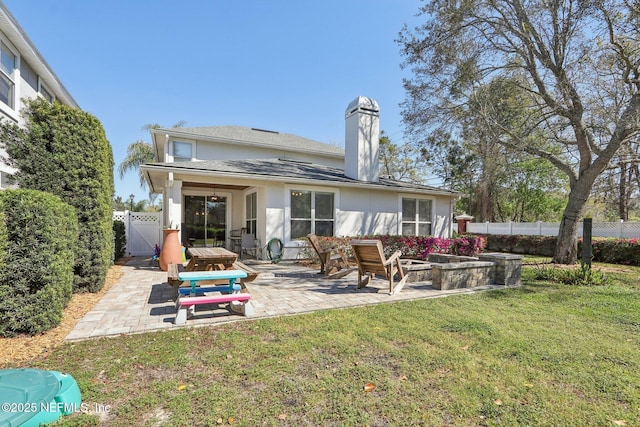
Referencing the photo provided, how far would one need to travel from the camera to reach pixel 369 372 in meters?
2.75

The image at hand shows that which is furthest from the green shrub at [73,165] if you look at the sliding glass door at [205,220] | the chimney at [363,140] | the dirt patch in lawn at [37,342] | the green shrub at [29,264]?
the chimney at [363,140]

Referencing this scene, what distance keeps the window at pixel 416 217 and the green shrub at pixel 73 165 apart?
10.3 m

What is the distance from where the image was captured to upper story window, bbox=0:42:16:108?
735 centimetres

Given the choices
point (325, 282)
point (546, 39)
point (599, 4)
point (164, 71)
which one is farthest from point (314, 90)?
point (325, 282)

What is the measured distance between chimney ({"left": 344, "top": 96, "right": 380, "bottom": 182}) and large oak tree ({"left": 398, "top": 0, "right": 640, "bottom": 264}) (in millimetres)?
1881

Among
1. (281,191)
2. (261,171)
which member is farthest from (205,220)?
(281,191)

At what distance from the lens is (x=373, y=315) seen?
4.41 m

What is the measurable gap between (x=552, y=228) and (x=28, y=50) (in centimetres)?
2286

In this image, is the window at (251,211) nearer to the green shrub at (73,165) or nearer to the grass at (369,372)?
the green shrub at (73,165)

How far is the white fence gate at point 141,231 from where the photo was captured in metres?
Answer: 12.4

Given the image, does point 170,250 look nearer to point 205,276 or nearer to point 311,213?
point 205,276

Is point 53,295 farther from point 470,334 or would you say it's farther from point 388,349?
point 470,334

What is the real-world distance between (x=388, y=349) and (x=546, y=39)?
10.6 meters

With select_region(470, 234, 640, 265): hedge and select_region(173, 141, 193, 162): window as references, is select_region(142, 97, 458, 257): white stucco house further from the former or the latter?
select_region(470, 234, 640, 265): hedge
